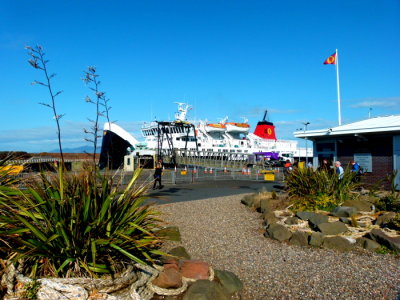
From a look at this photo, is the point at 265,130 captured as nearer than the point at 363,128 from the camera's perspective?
No

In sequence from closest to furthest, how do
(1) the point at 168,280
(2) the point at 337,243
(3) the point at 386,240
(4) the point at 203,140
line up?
(1) the point at 168,280 < (3) the point at 386,240 < (2) the point at 337,243 < (4) the point at 203,140

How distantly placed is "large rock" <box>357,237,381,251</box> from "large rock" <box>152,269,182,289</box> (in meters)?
4.11

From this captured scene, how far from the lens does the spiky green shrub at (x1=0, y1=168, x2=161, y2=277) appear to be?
3932 millimetres

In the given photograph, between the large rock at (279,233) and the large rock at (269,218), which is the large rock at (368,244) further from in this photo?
the large rock at (269,218)

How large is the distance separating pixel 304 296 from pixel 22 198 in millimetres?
3939

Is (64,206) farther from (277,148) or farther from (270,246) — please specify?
(277,148)

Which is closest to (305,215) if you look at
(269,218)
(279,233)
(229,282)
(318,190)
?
(269,218)

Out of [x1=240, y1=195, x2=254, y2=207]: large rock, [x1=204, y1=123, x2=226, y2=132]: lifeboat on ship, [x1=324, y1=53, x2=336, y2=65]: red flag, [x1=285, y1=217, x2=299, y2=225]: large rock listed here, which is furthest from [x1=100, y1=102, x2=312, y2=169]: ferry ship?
[x1=285, y1=217, x2=299, y2=225]: large rock

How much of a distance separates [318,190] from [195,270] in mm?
6310

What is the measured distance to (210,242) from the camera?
7535 millimetres

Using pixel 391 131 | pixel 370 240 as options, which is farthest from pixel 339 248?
pixel 391 131

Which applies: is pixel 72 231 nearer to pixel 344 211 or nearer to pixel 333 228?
pixel 333 228

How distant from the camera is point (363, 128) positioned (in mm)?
14578

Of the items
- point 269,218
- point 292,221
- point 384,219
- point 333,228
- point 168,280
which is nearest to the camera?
point 168,280
